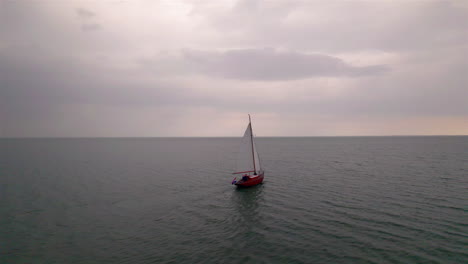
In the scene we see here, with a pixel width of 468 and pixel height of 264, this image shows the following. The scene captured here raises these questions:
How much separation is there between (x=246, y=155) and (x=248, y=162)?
1.96 meters

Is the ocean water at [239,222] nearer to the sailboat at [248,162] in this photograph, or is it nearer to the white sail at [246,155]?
the sailboat at [248,162]

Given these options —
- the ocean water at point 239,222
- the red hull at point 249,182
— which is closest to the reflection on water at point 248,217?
the ocean water at point 239,222

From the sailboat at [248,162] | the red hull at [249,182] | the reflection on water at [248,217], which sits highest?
the sailboat at [248,162]

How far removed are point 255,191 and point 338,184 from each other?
59.7 ft

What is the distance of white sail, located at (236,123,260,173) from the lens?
48.8 m

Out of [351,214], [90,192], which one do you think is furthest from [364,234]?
[90,192]

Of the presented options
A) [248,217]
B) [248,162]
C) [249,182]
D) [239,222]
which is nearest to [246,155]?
[248,162]

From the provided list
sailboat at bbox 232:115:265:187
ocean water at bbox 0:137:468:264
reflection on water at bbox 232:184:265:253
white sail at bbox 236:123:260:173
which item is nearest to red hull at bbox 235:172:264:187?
sailboat at bbox 232:115:265:187

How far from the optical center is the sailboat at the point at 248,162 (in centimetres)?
4780

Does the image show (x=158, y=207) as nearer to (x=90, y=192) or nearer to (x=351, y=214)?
(x=90, y=192)

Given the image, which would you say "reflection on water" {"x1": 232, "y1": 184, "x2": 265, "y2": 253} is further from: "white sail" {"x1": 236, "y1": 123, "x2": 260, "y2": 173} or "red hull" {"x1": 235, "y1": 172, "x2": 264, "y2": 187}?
"white sail" {"x1": 236, "y1": 123, "x2": 260, "y2": 173}

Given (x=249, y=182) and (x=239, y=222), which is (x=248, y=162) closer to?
(x=249, y=182)

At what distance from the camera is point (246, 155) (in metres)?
50.1

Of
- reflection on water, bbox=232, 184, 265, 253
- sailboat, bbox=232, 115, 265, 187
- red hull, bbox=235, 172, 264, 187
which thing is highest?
sailboat, bbox=232, 115, 265, 187
